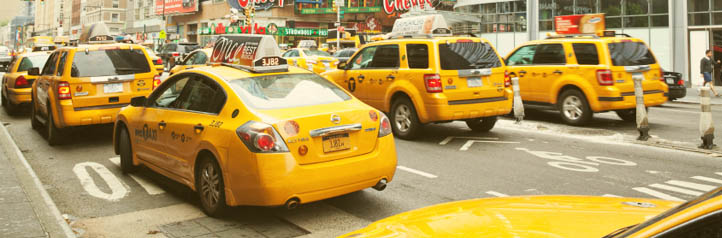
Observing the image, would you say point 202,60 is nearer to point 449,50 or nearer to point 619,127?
point 449,50

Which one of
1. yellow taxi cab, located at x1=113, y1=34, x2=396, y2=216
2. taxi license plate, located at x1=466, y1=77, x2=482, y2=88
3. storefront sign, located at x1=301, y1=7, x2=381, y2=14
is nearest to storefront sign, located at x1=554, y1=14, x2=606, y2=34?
taxi license plate, located at x1=466, y1=77, x2=482, y2=88

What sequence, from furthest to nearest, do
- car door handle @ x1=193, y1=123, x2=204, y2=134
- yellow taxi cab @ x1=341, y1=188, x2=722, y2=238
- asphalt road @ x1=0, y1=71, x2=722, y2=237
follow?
car door handle @ x1=193, y1=123, x2=204, y2=134 < asphalt road @ x1=0, y1=71, x2=722, y2=237 < yellow taxi cab @ x1=341, y1=188, x2=722, y2=238

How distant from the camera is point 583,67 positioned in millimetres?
12461

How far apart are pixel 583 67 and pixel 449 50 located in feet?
11.7

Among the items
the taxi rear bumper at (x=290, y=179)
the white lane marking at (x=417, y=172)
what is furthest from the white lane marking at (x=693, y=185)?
the taxi rear bumper at (x=290, y=179)

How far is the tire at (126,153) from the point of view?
784 centimetres

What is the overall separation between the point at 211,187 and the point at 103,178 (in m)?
2.74

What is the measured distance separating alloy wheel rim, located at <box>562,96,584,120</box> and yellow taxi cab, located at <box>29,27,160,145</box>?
26.2 ft

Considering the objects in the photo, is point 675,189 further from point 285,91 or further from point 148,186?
point 148,186

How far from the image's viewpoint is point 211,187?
589 centimetres

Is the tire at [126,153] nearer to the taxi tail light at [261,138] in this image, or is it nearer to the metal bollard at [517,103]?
the taxi tail light at [261,138]

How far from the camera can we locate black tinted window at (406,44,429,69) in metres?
10.5

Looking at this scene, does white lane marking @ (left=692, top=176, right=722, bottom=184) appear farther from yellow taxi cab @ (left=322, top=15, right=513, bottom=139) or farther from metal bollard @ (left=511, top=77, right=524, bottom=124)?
metal bollard @ (left=511, top=77, right=524, bottom=124)

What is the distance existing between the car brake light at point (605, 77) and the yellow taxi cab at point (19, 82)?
12290 mm
